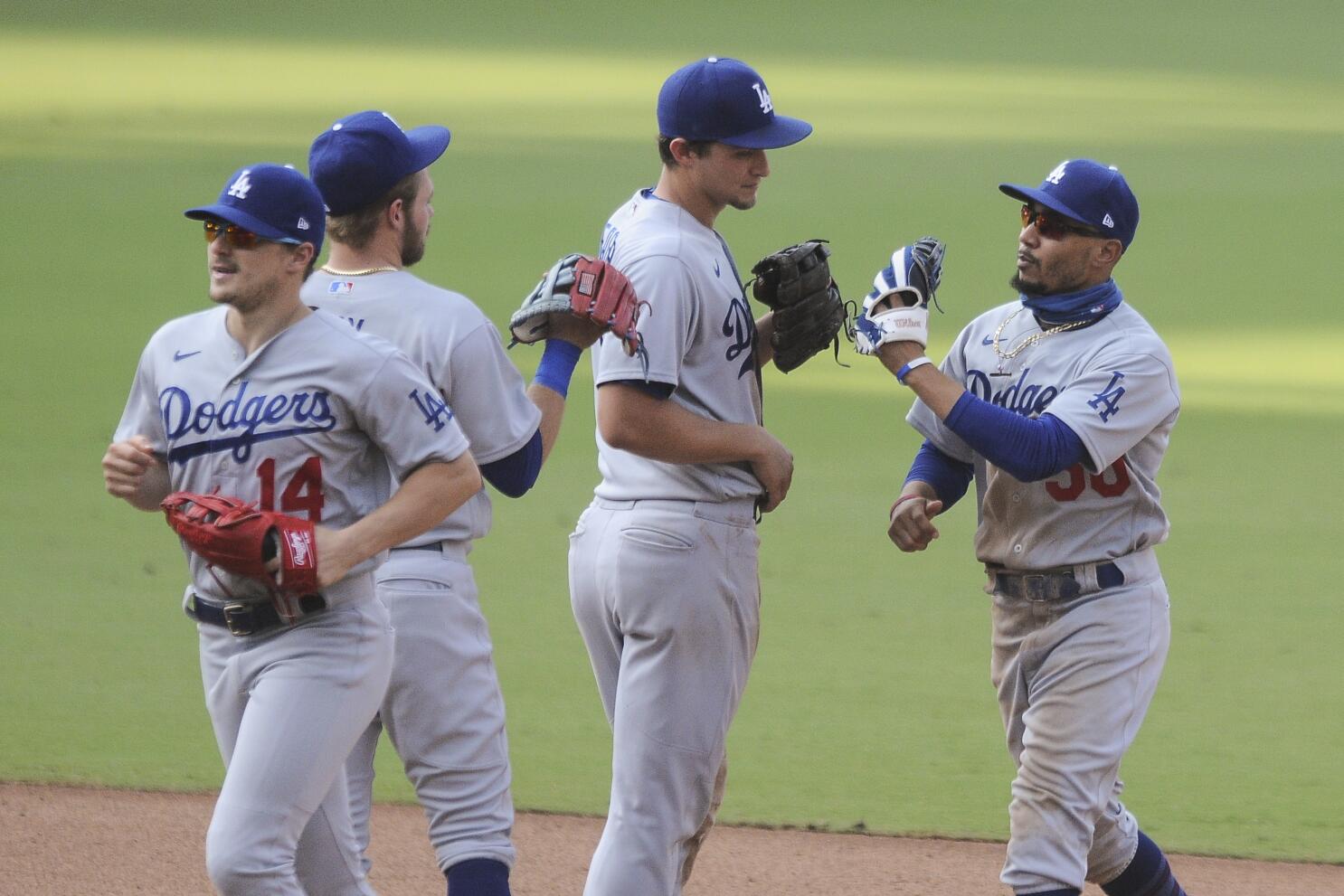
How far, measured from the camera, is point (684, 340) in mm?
3496

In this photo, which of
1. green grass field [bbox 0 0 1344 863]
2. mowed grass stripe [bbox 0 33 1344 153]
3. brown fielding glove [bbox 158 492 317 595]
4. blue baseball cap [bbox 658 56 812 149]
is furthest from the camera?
mowed grass stripe [bbox 0 33 1344 153]

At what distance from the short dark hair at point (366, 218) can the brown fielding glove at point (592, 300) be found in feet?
1.04

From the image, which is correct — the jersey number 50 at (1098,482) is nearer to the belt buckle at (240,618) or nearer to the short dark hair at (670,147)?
the short dark hair at (670,147)

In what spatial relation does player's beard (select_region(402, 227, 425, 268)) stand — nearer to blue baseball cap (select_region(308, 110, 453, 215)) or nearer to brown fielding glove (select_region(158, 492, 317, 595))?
blue baseball cap (select_region(308, 110, 453, 215))

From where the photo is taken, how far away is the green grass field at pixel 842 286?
534 centimetres

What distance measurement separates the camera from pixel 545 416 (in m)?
3.63

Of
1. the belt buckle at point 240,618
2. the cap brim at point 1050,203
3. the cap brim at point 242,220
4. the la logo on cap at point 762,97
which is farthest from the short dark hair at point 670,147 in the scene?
the belt buckle at point 240,618

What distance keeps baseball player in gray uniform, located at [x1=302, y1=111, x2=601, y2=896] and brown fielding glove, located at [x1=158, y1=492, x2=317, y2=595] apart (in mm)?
464

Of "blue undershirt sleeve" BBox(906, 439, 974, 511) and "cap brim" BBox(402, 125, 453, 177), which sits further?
"blue undershirt sleeve" BBox(906, 439, 974, 511)

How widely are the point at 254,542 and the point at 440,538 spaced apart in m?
0.59

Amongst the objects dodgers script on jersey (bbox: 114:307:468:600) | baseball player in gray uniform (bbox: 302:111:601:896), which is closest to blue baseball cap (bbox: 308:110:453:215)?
baseball player in gray uniform (bbox: 302:111:601:896)

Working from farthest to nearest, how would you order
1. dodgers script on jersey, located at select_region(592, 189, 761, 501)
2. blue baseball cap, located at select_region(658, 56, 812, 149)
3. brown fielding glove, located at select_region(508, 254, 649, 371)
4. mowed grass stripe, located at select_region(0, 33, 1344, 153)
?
mowed grass stripe, located at select_region(0, 33, 1344, 153) < blue baseball cap, located at select_region(658, 56, 812, 149) < dodgers script on jersey, located at select_region(592, 189, 761, 501) < brown fielding glove, located at select_region(508, 254, 649, 371)

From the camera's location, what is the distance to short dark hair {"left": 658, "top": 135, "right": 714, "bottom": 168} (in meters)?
3.60

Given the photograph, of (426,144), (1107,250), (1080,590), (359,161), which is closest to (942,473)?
(1080,590)
